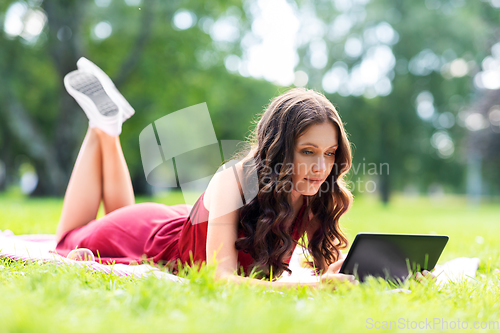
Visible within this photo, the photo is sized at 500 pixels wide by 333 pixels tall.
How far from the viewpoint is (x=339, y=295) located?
1.97 meters

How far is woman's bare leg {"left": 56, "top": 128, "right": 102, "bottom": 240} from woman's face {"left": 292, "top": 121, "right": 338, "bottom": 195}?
178 centimetres

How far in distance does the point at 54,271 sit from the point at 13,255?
2.06 feet

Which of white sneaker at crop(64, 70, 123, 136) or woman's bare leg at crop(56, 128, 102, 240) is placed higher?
white sneaker at crop(64, 70, 123, 136)

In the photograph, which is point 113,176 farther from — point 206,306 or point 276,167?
point 206,306

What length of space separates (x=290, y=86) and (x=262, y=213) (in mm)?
3067

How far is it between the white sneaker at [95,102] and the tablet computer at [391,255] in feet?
7.35

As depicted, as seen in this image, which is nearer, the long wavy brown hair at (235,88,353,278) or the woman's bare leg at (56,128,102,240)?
the long wavy brown hair at (235,88,353,278)

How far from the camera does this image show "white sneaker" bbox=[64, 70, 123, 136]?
3.37 metres

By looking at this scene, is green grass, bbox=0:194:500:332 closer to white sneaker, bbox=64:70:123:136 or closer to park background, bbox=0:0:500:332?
park background, bbox=0:0:500:332

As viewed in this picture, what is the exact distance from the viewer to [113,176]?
338 cm

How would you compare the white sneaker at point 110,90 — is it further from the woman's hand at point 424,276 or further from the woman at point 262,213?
the woman's hand at point 424,276

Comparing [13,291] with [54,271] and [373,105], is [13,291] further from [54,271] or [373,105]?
[373,105]

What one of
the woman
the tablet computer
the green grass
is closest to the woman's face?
the woman

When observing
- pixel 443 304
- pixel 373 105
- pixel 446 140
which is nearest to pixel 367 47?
pixel 373 105
